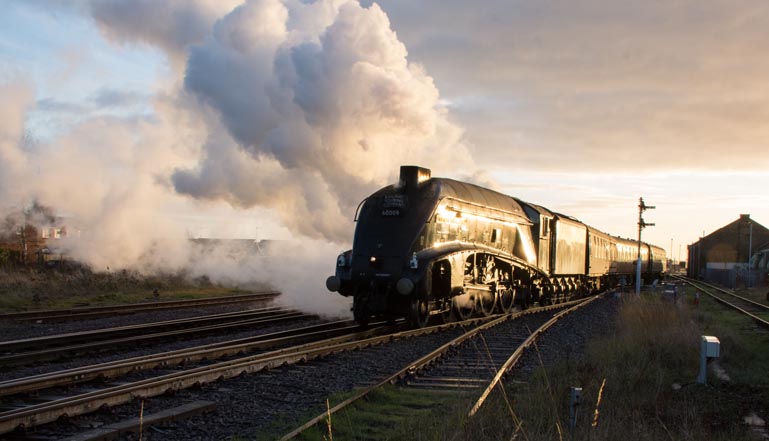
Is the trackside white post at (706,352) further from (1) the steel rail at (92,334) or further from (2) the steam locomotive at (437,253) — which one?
(1) the steel rail at (92,334)

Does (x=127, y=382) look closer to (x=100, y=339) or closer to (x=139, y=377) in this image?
(x=139, y=377)

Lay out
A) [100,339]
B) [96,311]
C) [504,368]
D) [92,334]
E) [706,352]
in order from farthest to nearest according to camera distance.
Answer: [96,311] → [100,339] → [92,334] → [504,368] → [706,352]

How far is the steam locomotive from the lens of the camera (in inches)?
599

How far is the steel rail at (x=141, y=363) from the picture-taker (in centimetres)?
800

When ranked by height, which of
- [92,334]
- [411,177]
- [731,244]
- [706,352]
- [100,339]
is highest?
[731,244]

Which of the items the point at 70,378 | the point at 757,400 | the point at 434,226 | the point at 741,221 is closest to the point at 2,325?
the point at 70,378

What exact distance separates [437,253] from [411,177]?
2028 mm

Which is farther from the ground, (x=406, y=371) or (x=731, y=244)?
(x=731, y=244)

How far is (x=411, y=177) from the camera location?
53.7 feet

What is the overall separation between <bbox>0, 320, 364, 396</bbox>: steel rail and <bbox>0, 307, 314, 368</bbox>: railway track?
137cm

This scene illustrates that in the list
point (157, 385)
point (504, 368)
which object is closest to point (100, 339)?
point (157, 385)

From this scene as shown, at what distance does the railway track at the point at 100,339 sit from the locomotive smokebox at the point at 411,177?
4.92 m

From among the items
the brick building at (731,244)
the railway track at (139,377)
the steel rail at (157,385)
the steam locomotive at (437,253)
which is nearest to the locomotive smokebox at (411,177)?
the steam locomotive at (437,253)

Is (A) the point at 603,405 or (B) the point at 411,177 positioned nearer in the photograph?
(A) the point at 603,405
